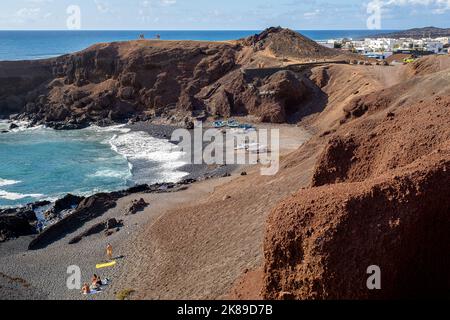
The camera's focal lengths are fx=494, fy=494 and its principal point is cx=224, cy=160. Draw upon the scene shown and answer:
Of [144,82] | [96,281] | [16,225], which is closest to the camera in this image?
[96,281]

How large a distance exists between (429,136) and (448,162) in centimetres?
342

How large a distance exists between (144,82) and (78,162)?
22.5 metres

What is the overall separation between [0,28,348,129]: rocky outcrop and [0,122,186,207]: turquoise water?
5.80m

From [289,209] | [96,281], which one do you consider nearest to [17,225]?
[96,281]

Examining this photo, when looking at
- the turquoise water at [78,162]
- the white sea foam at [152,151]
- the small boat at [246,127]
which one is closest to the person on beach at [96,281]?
the turquoise water at [78,162]

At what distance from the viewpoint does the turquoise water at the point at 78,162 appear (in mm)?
38312

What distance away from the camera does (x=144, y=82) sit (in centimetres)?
6569

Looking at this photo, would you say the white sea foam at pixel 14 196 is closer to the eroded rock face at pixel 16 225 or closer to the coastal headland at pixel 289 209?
the coastal headland at pixel 289 209

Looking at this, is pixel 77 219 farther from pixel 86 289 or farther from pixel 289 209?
pixel 289 209

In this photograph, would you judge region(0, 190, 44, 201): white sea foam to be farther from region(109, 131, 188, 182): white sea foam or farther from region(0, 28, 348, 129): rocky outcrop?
region(0, 28, 348, 129): rocky outcrop

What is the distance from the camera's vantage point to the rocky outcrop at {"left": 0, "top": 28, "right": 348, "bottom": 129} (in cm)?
5950

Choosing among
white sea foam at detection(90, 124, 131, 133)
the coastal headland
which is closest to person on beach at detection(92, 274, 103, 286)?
the coastal headland
